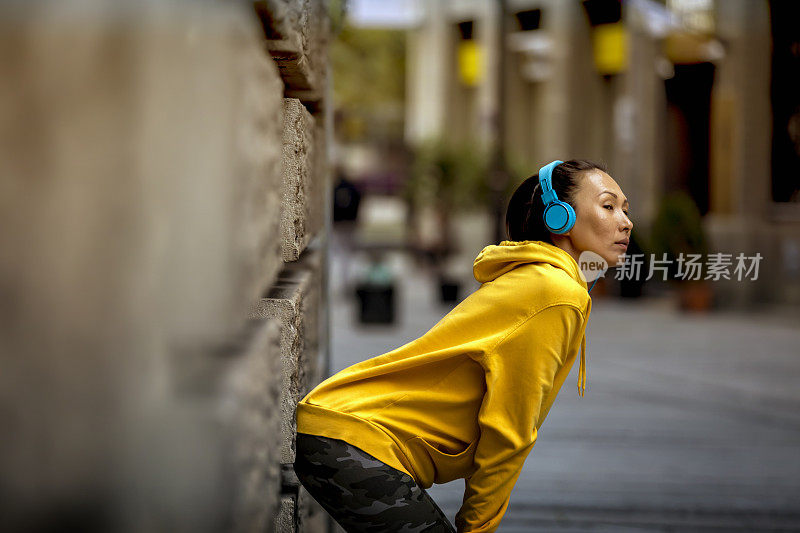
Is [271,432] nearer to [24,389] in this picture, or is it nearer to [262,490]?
[262,490]

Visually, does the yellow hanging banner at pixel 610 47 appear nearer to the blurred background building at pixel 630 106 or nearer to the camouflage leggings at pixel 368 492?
the blurred background building at pixel 630 106

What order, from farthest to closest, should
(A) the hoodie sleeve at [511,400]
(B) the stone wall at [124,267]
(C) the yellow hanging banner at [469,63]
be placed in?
1. (C) the yellow hanging banner at [469,63]
2. (A) the hoodie sleeve at [511,400]
3. (B) the stone wall at [124,267]

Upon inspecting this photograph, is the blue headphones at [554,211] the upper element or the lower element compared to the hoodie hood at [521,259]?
upper

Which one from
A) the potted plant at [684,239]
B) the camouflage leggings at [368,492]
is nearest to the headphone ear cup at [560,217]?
the camouflage leggings at [368,492]

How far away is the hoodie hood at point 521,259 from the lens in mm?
2148

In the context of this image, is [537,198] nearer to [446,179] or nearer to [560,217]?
[560,217]

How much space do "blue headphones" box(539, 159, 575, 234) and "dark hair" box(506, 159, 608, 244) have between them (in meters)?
0.02

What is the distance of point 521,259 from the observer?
217cm

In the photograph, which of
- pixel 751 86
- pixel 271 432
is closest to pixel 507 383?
pixel 271 432

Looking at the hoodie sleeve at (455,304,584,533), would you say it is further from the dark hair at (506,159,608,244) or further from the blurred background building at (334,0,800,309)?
the blurred background building at (334,0,800,309)

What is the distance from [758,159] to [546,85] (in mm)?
8657

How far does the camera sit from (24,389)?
90cm

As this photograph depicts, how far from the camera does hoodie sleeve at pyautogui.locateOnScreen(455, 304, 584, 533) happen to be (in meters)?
2.01

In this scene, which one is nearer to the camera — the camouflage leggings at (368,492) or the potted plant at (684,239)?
the camouflage leggings at (368,492)
